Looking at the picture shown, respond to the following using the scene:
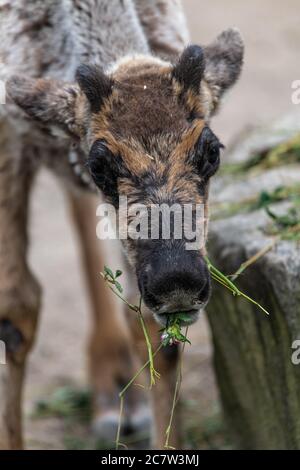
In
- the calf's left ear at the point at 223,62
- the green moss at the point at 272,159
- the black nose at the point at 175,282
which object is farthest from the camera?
the green moss at the point at 272,159

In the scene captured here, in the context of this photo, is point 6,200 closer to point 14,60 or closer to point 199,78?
point 14,60

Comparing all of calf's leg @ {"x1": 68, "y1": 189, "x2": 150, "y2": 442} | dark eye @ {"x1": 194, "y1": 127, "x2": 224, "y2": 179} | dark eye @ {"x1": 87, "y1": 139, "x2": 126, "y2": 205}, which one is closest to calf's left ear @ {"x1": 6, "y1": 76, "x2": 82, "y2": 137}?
dark eye @ {"x1": 87, "y1": 139, "x2": 126, "y2": 205}

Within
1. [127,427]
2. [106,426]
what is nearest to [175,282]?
[127,427]

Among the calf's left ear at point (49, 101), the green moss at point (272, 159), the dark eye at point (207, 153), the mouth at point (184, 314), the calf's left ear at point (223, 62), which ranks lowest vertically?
the mouth at point (184, 314)

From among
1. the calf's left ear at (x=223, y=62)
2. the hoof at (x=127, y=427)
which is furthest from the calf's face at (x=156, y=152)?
the hoof at (x=127, y=427)

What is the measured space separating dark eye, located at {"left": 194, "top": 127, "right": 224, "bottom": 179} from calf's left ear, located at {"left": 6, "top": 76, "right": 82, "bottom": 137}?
869 mm

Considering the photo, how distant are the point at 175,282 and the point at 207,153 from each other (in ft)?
2.88

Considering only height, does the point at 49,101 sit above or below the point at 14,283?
above

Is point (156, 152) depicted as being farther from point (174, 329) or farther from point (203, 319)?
point (203, 319)

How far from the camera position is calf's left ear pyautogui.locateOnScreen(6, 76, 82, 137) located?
5.72 metres

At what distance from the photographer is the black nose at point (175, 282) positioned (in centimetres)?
456

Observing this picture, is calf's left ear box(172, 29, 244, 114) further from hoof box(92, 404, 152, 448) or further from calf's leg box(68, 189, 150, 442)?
hoof box(92, 404, 152, 448)

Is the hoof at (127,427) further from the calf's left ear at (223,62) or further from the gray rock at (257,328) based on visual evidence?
the calf's left ear at (223,62)

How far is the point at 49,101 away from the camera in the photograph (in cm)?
575
